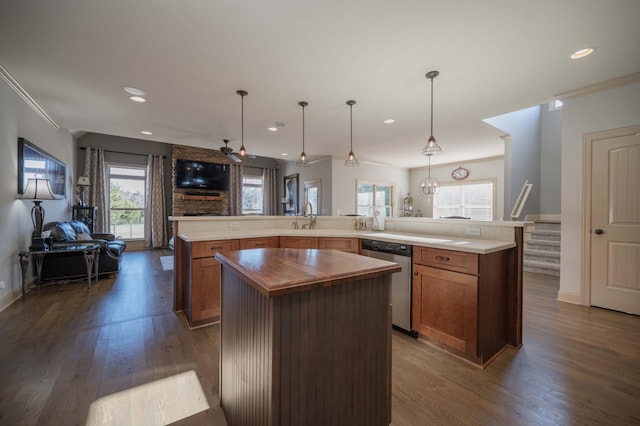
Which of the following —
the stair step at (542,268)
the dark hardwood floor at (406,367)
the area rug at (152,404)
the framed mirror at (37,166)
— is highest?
the framed mirror at (37,166)

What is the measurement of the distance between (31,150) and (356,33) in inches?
177

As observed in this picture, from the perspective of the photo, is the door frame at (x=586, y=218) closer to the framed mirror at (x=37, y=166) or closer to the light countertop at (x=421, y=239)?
the light countertop at (x=421, y=239)

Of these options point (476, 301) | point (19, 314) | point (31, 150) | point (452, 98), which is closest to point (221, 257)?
point (476, 301)

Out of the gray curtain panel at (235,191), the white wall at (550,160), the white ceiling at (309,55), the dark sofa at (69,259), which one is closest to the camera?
the white ceiling at (309,55)

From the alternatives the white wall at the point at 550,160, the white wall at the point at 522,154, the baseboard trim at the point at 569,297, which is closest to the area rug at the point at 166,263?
the baseboard trim at the point at 569,297

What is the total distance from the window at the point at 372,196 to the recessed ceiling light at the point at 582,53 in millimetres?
5000

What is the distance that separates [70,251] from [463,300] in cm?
509

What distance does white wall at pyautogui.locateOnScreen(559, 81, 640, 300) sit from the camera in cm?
302

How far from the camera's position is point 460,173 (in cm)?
797

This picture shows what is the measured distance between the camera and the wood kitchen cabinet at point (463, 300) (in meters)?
2.00

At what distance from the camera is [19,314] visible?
280cm

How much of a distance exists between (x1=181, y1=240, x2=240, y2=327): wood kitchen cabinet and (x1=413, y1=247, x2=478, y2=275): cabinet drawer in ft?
6.40

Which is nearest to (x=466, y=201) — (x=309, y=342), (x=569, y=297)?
(x=569, y=297)

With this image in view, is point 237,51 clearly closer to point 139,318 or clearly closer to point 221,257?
point 221,257
